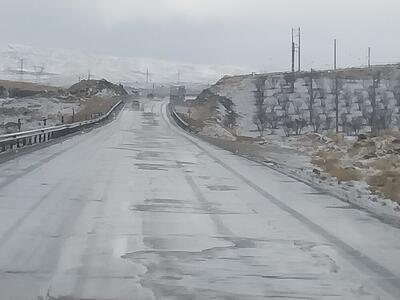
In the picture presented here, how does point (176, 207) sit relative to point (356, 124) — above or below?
above

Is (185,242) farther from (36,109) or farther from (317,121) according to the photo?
(317,121)

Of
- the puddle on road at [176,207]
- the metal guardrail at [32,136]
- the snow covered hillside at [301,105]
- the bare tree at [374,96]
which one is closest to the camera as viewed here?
the puddle on road at [176,207]

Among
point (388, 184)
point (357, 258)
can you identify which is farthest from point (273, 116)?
point (357, 258)

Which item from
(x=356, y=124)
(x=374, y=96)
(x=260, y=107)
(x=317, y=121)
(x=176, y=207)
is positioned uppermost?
(x=374, y=96)

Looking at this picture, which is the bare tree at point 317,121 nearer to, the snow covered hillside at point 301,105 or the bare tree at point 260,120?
the snow covered hillside at point 301,105

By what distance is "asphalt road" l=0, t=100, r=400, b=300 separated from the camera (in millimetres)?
8102

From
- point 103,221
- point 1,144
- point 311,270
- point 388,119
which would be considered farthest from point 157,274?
point 388,119

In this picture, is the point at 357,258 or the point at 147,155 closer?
the point at 357,258

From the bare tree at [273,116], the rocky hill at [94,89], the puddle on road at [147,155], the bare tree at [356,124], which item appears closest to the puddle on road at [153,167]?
the puddle on road at [147,155]

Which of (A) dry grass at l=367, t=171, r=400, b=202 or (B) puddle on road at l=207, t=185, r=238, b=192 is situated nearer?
(A) dry grass at l=367, t=171, r=400, b=202

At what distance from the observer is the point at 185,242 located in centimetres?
1095

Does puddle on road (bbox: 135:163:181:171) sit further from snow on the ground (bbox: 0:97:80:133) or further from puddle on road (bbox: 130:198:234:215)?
snow on the ground (bbox: 0:97:80:133)

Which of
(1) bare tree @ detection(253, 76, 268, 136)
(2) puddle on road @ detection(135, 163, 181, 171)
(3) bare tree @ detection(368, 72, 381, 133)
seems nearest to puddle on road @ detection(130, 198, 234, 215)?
(2) puddle on road @ detection(135, 163, 181, 171)

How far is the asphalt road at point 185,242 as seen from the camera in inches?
319
